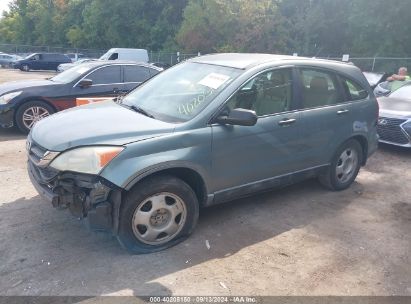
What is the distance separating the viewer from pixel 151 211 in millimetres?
3527

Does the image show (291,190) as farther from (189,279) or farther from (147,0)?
(147,0)

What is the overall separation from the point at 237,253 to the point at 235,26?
3430 cm

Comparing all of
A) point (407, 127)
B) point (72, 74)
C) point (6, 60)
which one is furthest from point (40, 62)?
point (407, 127)

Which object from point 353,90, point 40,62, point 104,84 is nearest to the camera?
point 353,90

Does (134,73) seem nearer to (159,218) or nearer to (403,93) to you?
(159,218)

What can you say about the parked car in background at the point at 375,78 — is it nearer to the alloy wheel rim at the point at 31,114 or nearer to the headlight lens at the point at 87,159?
the alloy wheel rim at the point at 31,114

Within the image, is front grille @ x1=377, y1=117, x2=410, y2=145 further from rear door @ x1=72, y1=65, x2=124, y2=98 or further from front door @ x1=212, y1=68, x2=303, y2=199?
rear door @ x1=72, y1=65, x2=124, y2=98

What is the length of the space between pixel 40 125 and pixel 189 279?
2157mm

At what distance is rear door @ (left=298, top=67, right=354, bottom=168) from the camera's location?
4535 millimetres

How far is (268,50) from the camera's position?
3353cm

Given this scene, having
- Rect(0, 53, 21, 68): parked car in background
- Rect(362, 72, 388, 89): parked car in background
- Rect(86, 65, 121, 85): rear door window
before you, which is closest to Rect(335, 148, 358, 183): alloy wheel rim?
Rect(86, 65, 121, 85): rear door window

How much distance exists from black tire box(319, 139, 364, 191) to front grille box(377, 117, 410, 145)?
245 cm

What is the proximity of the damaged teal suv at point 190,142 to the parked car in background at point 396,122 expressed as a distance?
2.69 meters

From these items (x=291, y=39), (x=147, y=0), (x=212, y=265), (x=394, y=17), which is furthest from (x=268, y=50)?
(x=212, y=265)
